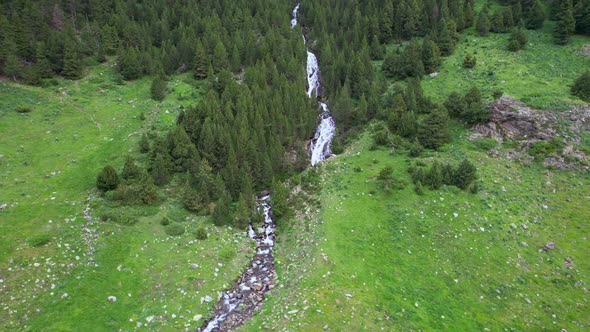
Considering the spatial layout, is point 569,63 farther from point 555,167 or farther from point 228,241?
point 228,241

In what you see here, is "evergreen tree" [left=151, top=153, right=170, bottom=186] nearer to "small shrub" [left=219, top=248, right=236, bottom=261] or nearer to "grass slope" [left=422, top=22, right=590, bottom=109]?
"small shrub" [left=219, top=248, right=236, bottom=261]

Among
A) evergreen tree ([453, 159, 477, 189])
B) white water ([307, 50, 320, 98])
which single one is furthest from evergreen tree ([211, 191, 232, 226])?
white water ([307, 50, 320, 98])

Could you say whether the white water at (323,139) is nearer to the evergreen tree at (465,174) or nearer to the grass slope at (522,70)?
the grass slope at (522,70)

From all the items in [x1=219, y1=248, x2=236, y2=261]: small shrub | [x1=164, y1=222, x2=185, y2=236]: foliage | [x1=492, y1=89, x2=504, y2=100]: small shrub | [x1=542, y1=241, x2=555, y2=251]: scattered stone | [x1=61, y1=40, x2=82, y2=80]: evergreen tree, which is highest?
[x1=61, y1=40, x2=82, y2=80]: evergreen tree

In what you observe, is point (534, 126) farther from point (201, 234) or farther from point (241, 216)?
point (201, 234)

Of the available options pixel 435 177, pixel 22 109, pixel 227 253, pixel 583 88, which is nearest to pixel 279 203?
pixel 227 253
